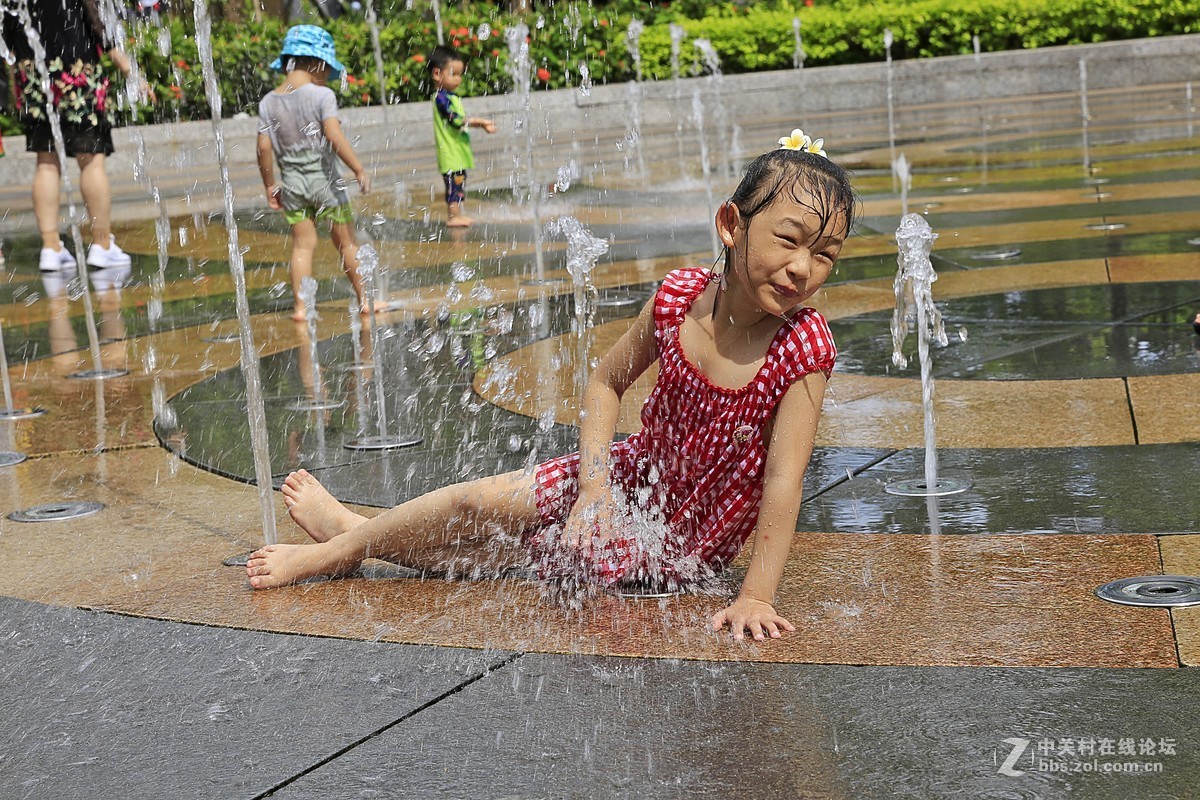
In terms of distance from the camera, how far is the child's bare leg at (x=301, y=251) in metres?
7.56

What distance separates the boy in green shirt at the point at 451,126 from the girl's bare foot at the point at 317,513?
291 inches

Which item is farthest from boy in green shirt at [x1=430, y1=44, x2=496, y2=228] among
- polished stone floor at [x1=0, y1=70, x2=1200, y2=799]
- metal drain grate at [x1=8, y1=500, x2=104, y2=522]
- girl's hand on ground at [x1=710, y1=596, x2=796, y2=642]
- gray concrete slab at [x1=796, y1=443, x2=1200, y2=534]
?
girl's hand on ground at [x1=710, y1=596, x2=796, y2=642]

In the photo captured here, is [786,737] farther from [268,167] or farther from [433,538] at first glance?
[268,167]

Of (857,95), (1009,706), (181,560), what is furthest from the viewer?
(857,95)

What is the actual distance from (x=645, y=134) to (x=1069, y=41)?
7.12m

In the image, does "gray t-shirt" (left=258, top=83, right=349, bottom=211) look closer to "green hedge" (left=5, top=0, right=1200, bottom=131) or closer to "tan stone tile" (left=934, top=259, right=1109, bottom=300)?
"tan stone tile" (left=934, top=259, right=1109, bottom=300)

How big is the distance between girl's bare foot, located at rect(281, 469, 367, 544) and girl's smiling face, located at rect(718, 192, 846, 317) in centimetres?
120

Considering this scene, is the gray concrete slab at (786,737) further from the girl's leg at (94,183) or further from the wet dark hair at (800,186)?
the girl's leg at (94,183)

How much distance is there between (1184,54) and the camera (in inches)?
859

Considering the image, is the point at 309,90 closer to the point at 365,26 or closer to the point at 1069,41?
the point at 365,26

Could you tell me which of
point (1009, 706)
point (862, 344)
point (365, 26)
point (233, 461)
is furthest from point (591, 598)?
point (365, 26)

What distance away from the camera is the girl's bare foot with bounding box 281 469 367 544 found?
3.71 metres

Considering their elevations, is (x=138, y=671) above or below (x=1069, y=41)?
below

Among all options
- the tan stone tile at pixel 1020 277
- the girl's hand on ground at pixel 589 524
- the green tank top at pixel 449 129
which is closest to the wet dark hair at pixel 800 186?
the girl's hand on ground at pixel 589 524
